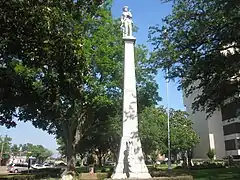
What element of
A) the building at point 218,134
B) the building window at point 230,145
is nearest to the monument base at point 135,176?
the building at point 218,134

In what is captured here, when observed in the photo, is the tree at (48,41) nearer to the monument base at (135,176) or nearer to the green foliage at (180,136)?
the monument base at (135,176)

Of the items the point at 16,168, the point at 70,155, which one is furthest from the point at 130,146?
the point at 16,168

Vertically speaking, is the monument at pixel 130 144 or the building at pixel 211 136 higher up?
the building at pixel 211 136

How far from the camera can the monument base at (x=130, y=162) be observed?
18.4m

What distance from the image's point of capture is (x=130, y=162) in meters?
18.4

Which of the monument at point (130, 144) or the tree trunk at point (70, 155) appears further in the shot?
the tree trunk at point (70, 155)

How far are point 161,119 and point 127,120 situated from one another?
3883 centimetres

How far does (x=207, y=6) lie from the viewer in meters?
18.7

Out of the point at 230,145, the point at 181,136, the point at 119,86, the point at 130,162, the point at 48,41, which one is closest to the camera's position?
the point at 48,41

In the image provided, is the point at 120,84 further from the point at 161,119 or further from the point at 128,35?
the point at 161,119

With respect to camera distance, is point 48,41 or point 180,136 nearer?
point 48,41

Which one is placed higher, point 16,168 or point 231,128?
point 231,128

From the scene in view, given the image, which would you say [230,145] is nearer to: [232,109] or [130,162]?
[232,109]

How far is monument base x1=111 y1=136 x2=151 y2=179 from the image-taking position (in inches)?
723
